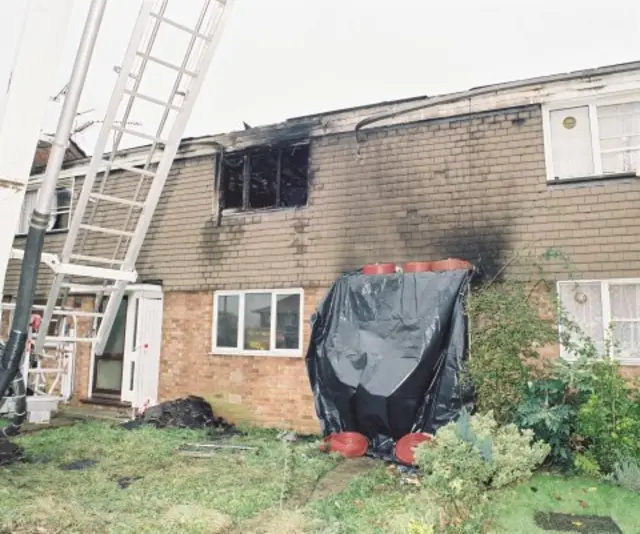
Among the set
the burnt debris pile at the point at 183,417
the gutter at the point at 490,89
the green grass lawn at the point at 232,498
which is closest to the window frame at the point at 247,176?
the gutter at the point at 490,89

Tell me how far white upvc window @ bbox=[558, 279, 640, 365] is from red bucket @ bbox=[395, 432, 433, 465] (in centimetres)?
236

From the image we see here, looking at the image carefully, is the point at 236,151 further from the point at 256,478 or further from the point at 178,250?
the point at 256,478

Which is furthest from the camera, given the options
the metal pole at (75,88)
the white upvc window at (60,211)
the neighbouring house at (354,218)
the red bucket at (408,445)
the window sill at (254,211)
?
the white upvc window at (60,211)

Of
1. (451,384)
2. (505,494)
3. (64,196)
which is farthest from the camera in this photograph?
(64,196)

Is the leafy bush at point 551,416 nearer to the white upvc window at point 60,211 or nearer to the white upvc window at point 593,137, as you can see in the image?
the white upvc window at point 593,137

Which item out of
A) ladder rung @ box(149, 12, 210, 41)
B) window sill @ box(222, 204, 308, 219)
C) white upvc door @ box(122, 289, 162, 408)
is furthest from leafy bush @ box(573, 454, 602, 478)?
white upvc door @ box(122, 289, 162, 408)

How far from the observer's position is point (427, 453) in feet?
16.0

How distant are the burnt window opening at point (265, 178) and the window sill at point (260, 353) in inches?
107

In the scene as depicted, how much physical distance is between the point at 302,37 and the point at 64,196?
33.9 ft

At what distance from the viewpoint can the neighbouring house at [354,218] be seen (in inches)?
263

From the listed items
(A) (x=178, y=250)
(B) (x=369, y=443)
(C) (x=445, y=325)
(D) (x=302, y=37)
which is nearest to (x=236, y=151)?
(A) (x=178, y=250)

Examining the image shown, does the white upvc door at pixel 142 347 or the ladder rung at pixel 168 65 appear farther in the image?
the white upvc door at pixel 142 347

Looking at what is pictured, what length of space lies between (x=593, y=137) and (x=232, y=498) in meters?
6.78

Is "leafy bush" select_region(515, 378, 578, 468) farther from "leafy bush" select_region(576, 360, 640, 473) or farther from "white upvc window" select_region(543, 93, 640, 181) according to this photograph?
"white upvc window" select_region(543, 93, 640, 181)
